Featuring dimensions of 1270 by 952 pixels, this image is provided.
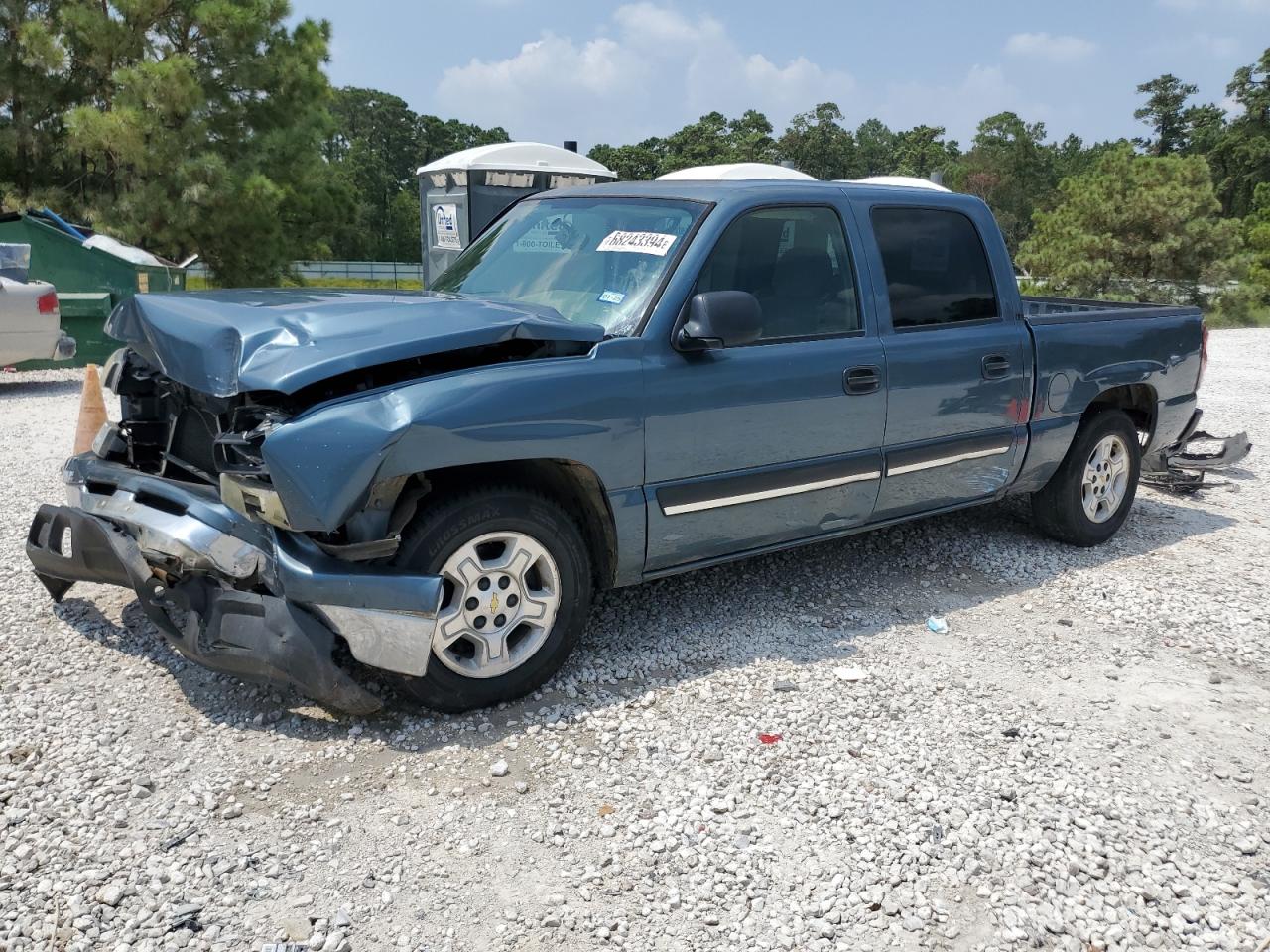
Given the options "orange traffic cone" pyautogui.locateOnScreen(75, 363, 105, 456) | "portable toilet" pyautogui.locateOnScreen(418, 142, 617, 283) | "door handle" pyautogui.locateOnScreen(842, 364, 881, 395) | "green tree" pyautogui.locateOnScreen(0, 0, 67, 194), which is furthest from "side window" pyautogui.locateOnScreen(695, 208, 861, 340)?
"green tree" pyautogui.locateOnScreen(0, 0, 67, 194)

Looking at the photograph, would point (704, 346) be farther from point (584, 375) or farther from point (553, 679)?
point (553, 679)

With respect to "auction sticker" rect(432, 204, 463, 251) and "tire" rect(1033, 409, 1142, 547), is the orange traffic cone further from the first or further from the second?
"auction sticker" rect(432, 204, 463, 251)

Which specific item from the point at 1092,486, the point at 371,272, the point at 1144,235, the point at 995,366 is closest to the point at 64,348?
the point at 995,366

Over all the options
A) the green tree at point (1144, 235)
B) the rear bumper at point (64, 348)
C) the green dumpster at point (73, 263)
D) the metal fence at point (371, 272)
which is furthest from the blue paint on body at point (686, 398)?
the metal fence at point (371, 272)

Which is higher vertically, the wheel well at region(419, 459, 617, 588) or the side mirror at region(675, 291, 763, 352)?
the side mirror at region(675, 291, 763, 352)

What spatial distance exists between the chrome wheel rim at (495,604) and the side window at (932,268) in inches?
81.3

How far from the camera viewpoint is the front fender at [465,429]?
312 cm

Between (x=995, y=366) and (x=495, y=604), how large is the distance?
2.81 m

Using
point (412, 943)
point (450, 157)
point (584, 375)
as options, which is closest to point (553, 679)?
point (584, 375)

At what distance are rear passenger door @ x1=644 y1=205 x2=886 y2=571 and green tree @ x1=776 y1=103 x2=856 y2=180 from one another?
64.7 m

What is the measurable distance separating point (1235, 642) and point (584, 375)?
3.23m

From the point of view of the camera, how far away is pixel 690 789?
10.6 ft

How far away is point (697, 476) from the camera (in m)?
3.98

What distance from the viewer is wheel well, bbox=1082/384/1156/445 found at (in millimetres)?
5801
